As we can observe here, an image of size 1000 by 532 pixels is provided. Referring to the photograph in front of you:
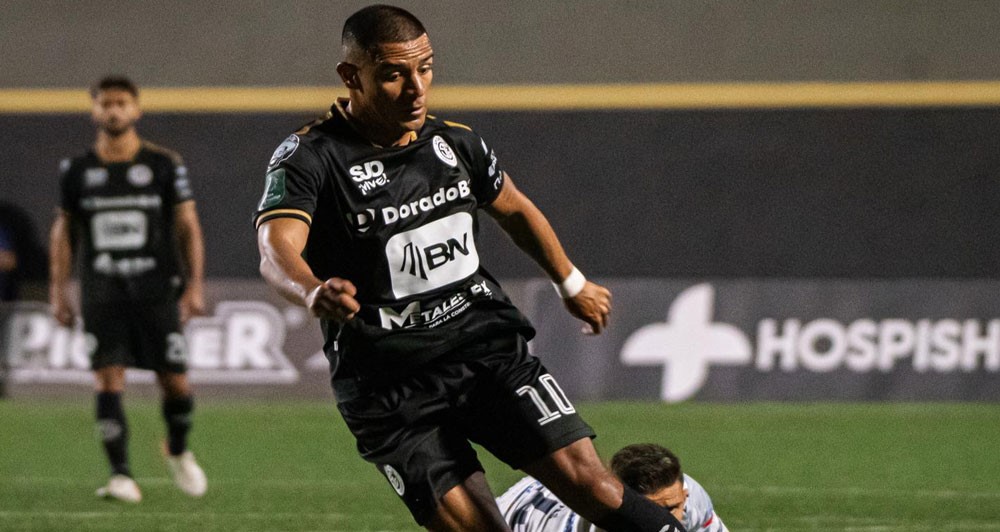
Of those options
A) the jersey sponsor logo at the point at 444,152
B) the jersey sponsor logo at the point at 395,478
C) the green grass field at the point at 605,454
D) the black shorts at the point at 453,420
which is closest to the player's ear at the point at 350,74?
the jersey sponsor logo at the point at 444,152

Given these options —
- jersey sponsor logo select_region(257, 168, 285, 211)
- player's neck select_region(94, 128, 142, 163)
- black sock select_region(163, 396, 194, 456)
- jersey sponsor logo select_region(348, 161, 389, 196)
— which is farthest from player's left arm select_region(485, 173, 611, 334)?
player's neck select_region(94, 128, 142, 163)

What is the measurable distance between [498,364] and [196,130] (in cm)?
1114

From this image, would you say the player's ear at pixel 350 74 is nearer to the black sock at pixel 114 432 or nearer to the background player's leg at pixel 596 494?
the background player's leg at pixel 596 494

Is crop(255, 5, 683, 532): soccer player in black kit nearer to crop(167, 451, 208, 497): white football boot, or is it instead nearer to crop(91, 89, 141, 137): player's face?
crop(167, 451, 208, 497): white football boot

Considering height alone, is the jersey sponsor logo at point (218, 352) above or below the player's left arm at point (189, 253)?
below

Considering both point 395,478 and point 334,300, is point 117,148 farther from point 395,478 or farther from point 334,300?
point 334,300

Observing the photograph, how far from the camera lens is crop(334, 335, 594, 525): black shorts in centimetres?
418

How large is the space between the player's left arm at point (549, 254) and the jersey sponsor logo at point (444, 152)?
10.5 inches

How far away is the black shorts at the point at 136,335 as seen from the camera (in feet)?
25.6

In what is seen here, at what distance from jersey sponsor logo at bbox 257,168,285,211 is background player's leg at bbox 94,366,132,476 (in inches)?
155

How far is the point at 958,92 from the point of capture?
47.8 ft

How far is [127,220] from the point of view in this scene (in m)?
8.16

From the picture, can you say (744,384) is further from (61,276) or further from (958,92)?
(61,276)

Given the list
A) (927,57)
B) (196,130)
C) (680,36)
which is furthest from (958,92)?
(196,130)
